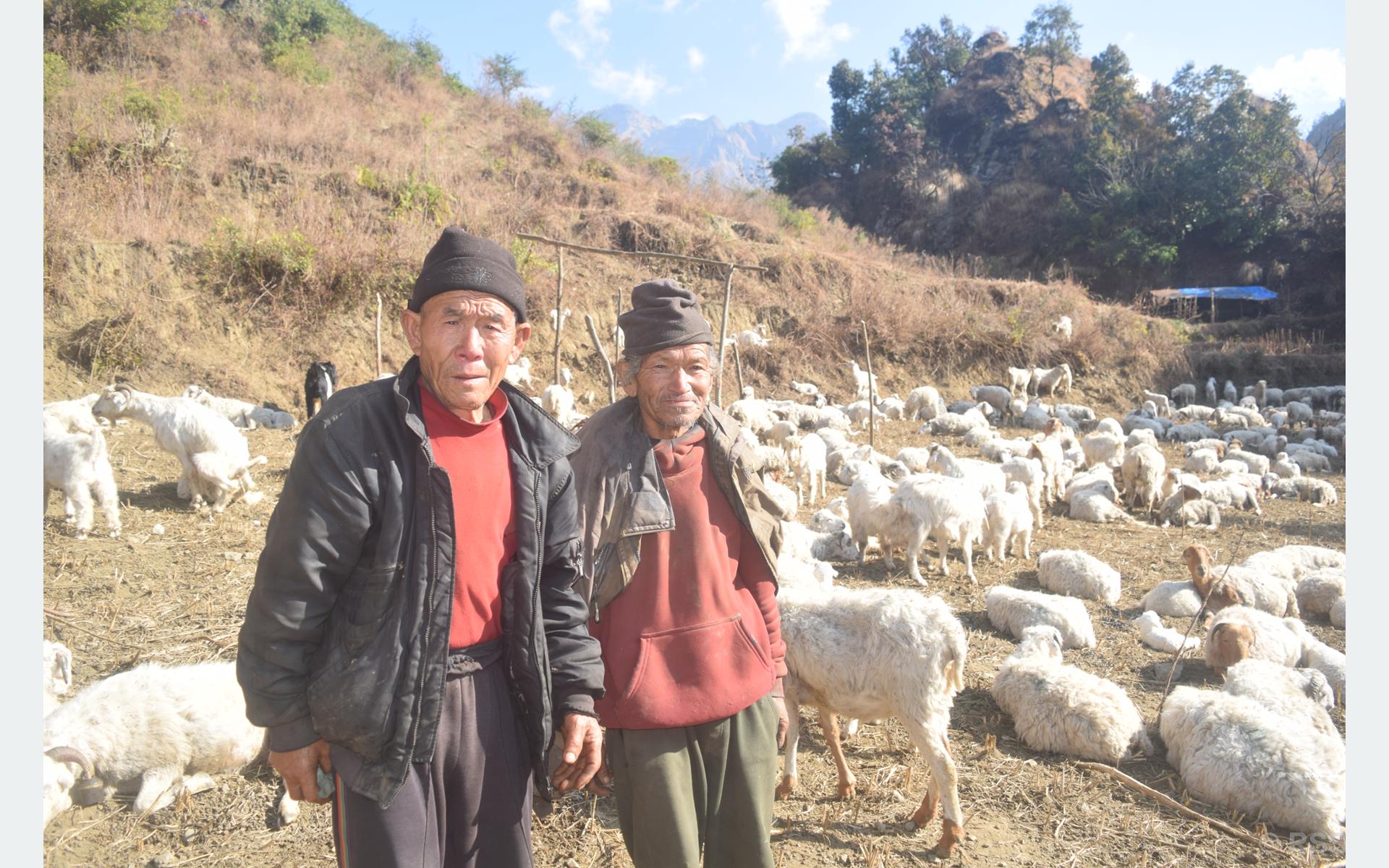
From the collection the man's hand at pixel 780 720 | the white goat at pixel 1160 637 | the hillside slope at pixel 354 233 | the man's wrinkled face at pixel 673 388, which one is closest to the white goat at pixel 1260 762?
the white goat at pixel 1160 637

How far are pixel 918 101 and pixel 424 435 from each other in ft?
150

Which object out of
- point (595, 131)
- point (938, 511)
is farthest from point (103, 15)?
point (938, 511)

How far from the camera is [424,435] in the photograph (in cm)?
172

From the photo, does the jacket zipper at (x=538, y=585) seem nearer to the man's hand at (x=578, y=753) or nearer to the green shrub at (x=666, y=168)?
the man's hand at (x=578, y=753)

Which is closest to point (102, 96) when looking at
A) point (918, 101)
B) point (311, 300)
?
point (311, 300)

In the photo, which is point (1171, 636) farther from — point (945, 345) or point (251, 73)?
point (251, 73)

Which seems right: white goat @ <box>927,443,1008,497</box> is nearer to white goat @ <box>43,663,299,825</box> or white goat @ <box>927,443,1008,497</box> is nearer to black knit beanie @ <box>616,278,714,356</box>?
black knit beanie @ <box>616,278,714,356</box>

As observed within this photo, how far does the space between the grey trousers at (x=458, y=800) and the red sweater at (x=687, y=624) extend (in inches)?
16.6

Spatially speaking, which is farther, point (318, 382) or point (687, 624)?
point (318, 382)

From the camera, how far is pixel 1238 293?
1139 inches

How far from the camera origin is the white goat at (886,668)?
320cm

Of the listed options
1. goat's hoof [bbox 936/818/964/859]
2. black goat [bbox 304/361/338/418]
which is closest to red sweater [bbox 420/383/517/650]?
goat's hoof [bbox 936/818/964/859]

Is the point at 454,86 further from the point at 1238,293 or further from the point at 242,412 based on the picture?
the point at 1238,293

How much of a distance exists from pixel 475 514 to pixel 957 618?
3.69 m
